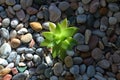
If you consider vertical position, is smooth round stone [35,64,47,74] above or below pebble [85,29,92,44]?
below

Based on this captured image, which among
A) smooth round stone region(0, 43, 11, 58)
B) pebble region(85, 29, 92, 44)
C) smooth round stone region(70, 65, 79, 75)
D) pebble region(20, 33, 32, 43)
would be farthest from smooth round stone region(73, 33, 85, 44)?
smooth round stone region(0, 43, 11, 58)

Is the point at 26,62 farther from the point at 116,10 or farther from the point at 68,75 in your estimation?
the point at 116,10

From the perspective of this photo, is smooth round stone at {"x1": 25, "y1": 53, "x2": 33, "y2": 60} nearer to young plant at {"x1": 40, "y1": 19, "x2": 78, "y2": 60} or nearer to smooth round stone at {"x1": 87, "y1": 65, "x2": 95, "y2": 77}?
young plant at {"x1": 40, "y1": 19, "x2": 78, "y2": 60}

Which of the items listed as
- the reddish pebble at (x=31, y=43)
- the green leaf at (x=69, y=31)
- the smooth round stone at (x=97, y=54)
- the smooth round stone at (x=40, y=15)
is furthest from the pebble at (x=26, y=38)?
the smooth round stone at (x=97, y=54)

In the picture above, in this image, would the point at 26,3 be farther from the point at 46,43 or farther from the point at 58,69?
the point at 58,69

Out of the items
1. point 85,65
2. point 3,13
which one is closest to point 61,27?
point 85,65

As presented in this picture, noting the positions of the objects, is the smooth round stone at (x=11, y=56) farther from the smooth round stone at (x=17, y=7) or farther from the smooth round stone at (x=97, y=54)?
the smooth round stone at (x=97, y=54)

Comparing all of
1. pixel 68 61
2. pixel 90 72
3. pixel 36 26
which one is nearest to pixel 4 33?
pixel 36 26

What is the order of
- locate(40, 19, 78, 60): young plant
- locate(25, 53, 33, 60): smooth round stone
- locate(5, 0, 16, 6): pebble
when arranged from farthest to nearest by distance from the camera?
locate(5, 0, 16, 6): pebble
locate(25, 53, 33, 60): smooth round stone
locate(40, 19, 78, 60): young plant
